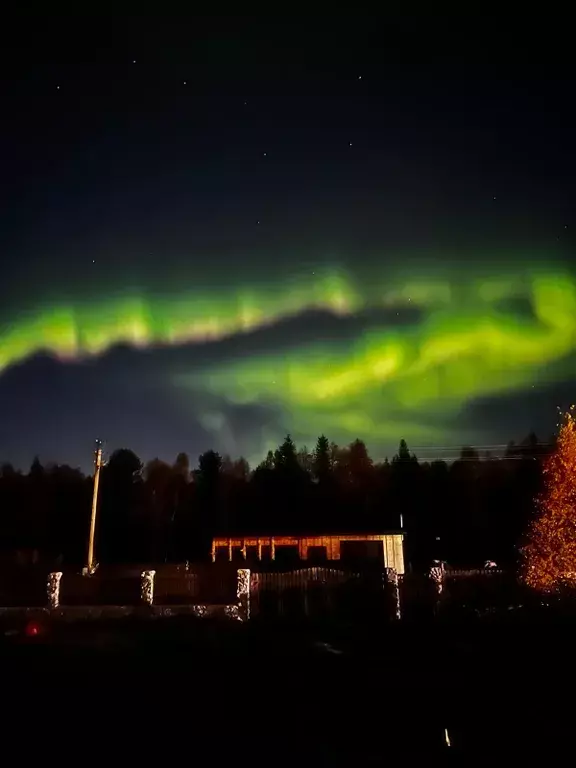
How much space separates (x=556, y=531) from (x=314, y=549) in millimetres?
17276

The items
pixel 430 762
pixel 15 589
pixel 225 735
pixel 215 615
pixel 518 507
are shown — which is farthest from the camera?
pixel 518 507

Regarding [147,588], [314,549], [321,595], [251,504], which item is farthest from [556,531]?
[251,504]

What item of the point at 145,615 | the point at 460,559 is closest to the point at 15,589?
the point at 145,615

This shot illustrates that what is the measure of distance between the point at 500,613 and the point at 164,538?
59699 millimetres

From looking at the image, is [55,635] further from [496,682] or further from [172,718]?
[496,682]

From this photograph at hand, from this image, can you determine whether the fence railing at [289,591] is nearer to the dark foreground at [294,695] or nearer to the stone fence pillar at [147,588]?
the stone fence pillar at [147,588]

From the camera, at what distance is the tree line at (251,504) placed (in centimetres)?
6316

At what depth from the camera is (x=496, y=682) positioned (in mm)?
13188

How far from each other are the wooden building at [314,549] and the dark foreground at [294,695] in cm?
1761

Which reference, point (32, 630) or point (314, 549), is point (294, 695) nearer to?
point (32, 630)

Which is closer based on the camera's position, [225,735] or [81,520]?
[225,735]

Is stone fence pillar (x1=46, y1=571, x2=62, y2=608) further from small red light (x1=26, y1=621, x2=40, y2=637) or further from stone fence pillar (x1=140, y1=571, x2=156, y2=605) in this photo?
small red light (x1=26, y1=621, x2=40, y2=637)

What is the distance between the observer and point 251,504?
253 ft

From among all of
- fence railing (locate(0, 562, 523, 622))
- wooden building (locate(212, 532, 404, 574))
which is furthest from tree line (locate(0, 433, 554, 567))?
fence railing (locate(0, 562, 523, 622))
